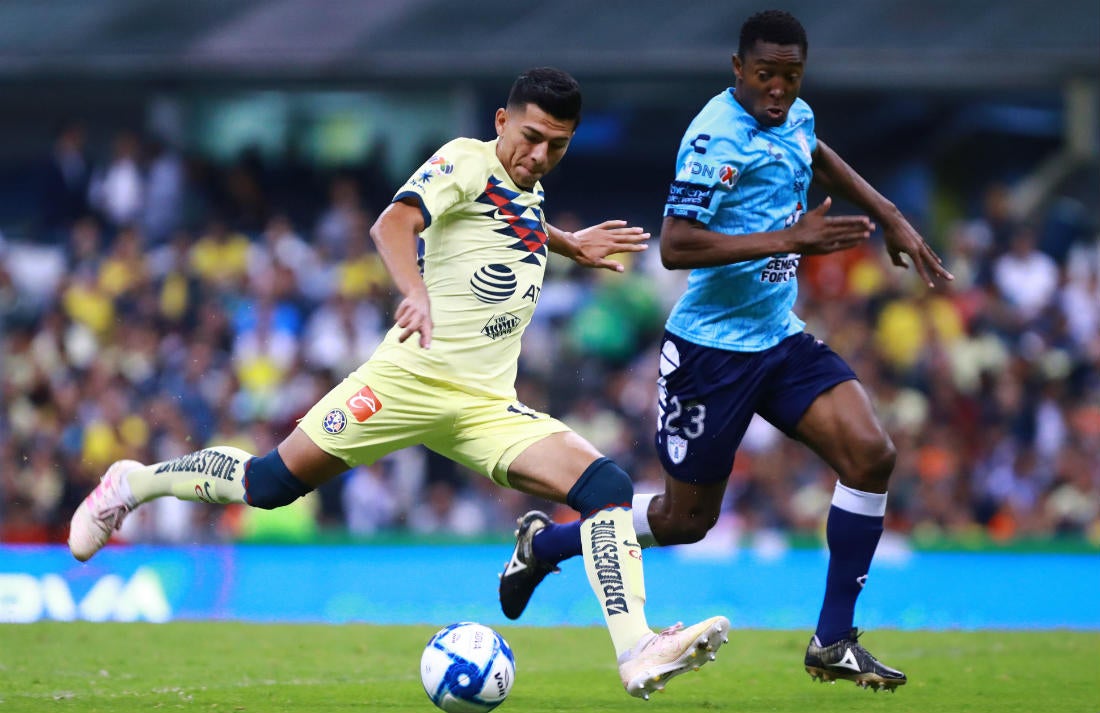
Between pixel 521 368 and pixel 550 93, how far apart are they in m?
9.54

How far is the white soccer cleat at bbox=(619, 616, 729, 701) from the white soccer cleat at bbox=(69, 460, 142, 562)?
2825mm

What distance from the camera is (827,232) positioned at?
22.0 ft

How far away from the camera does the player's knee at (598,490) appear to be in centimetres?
673

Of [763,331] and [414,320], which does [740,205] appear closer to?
[763,331]

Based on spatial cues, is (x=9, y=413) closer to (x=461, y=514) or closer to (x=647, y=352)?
(x=461, y=514)

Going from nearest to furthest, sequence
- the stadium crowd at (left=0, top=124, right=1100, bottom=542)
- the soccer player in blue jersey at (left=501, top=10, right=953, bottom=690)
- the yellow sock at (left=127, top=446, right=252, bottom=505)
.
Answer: the soccer player in blue jersey at (left=501, top=10, right=953, bottom=690), the yellow sock at (left=127, top=446, right=252, bottom=505), the stadium crowd at (left=0, top=124, right=1100, bottom=542)

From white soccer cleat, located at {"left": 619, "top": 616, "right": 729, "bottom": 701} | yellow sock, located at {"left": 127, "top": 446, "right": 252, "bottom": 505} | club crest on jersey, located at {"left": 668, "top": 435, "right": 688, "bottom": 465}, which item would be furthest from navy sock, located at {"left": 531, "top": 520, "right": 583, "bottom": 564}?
white soccer cleat, located at {"left": 619, "top": 616, "right": 729, "bottom": 701}

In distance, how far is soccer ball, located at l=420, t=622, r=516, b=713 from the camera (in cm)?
637

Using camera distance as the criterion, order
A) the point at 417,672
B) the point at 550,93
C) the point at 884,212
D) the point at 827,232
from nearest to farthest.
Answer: the point at 827,232 < the point at 550,93 < the point at 884,212 < the point at 417,672

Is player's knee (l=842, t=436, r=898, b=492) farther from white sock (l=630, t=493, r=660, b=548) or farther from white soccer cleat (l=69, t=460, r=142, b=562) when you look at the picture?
white soccer cleat (l=69, t=460, r=142, b=562)

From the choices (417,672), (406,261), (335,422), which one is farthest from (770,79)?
(417,672)

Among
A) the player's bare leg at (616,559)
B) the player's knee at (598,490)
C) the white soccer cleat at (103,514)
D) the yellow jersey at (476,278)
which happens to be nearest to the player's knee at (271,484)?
the yellow jersey at (476,278)

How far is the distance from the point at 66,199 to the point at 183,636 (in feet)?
35.3

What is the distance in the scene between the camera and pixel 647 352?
16.6 metres
